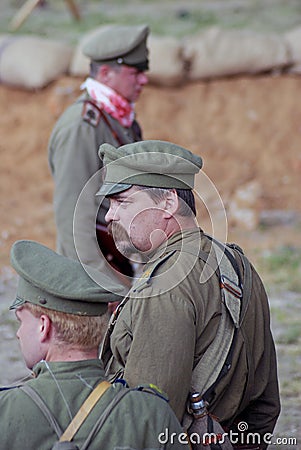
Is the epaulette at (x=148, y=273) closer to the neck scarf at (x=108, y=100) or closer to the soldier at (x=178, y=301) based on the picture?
the soldier at (x=178, y=301)

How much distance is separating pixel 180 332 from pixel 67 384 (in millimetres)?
440

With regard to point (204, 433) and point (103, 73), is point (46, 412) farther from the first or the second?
point (103, 73)

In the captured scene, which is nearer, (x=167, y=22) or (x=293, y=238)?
(x=293, y=238)

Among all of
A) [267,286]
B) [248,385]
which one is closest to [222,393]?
[248,385]

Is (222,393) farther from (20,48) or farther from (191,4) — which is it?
(191,4)

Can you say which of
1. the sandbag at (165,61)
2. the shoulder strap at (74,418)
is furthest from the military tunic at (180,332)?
the sandbag at (165,61)

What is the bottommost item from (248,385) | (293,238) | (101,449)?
(293,238)

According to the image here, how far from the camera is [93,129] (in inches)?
183

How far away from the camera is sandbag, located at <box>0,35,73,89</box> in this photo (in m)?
10.5

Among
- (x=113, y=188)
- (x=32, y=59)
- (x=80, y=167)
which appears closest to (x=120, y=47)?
(x=80, y=167)

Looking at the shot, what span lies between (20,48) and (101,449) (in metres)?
8.94

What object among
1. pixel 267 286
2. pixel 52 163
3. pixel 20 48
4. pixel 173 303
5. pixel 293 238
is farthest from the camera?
pixel 20 48

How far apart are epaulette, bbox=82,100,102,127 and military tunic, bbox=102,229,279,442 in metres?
2.05

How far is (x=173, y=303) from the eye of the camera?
2545 millimetres
